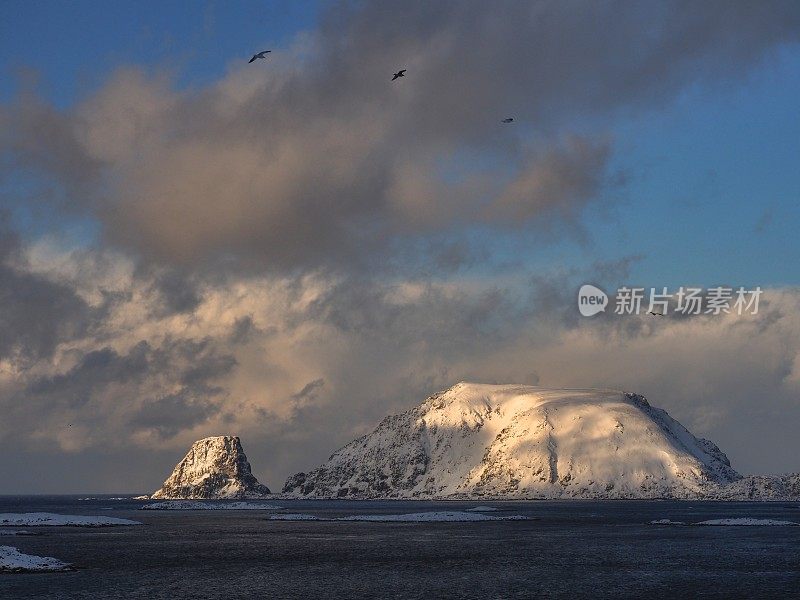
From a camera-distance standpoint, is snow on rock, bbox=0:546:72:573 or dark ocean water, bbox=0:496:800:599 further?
snow on rock, bbox=0:546:72:573

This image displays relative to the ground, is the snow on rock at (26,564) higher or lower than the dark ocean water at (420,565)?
higher

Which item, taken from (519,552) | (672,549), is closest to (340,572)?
(519,552)

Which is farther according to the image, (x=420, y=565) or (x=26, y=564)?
(x=420, y=565)

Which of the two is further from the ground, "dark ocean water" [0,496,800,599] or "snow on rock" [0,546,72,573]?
"snow on rock" [0,546,72,573]

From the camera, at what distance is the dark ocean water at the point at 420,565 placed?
284ft

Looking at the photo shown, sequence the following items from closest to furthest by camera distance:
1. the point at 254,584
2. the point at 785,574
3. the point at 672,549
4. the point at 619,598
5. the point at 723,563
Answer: the point at 619,598 < the point at 254,584 < the point at 785,574 < the point at 723,563 < the point at 672,549

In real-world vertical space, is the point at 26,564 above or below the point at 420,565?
above

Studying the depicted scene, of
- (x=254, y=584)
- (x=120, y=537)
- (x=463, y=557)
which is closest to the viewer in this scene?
(x=254, y=584)

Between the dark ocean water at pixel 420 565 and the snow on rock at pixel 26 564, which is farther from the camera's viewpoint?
the snow on rock at pixel 26 564

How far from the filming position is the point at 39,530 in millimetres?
198875

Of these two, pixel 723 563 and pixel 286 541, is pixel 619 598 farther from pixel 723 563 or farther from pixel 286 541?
pixel 286 541

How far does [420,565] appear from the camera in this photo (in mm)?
113000

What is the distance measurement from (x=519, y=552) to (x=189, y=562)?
42.3 metres

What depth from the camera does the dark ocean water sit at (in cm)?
8650
